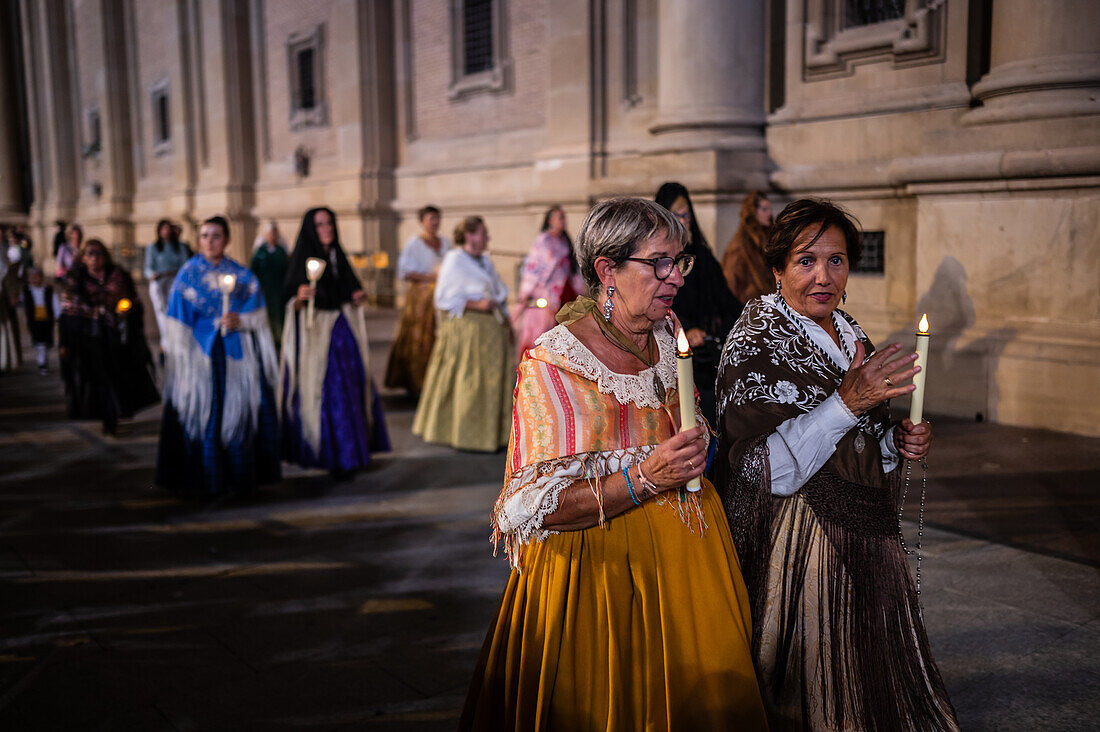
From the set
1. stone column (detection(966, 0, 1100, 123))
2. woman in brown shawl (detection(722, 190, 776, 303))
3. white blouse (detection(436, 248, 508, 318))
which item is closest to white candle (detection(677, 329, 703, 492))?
woman in brown shawl (detection(722, 190, 776, 303))

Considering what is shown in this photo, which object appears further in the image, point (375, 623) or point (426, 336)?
point (426, 336)

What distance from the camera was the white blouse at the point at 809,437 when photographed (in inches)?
97.7

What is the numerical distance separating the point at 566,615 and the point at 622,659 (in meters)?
0.18

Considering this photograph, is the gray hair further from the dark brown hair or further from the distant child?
the distant child

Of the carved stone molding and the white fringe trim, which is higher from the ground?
the carved stone molding

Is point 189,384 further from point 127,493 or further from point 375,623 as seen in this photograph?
point 375,623

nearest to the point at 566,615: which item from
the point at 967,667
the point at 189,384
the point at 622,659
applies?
the point at 622,659

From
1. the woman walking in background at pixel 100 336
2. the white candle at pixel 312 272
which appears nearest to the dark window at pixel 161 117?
the woman walking in background at pixel 100 336

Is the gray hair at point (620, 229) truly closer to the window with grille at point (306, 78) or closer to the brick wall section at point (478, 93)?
the brick wall section at point (478, 93)

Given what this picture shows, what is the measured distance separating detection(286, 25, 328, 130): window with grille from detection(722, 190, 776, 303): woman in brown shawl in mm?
14662

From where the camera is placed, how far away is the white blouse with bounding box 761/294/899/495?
2.48 metres

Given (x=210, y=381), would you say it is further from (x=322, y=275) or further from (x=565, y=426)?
(x=565, y=426)

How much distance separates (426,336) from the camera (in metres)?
9.84

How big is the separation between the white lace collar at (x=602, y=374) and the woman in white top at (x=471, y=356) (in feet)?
17.4
